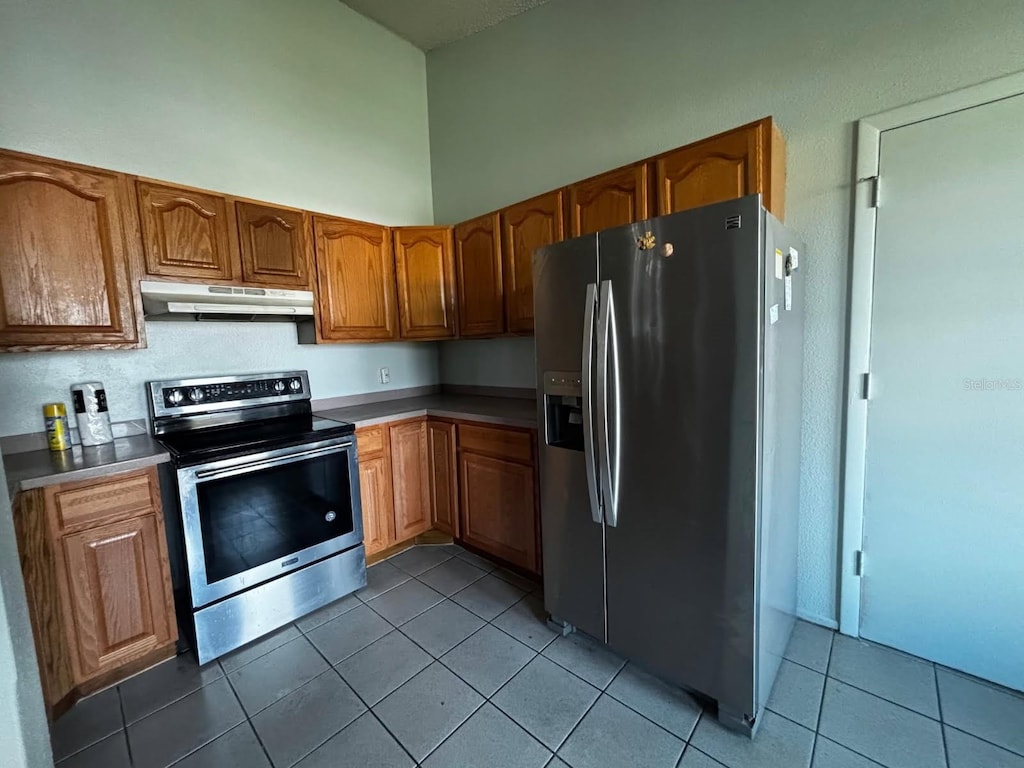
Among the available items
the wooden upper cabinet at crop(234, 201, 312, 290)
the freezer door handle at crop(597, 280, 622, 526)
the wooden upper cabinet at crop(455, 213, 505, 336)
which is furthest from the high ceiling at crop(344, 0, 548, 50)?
the freezer door handle at crop(597, 280, 622, 526)

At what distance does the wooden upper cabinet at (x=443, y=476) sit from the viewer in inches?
106

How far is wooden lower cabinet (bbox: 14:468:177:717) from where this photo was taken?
1530 mm

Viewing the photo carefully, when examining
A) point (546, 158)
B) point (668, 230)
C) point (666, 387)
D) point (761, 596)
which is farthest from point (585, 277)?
point (546, 158)

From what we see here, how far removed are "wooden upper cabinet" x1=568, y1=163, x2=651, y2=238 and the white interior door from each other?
90 centimetres

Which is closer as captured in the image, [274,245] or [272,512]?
[272,512]

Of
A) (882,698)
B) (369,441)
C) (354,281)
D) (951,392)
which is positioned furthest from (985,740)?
(354,281)

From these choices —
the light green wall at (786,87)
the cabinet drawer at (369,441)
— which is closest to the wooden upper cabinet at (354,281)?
the cabinet drawer at (369,441)

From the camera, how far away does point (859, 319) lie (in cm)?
176

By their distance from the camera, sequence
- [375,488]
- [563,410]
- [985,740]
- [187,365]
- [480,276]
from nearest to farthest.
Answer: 1. [985,740]
2. [563,410]
3. [187,365]
4. [375,488]
5. [480,276]

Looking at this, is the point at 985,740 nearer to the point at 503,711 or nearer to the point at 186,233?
the point at 503,711

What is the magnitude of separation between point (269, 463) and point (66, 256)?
3.81ft

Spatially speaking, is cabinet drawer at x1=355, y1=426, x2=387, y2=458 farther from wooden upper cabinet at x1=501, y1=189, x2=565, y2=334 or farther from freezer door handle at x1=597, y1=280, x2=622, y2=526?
freezer door handle at x1=597, y1=280, x2=622, y2=526

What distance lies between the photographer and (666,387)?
4.89 ft

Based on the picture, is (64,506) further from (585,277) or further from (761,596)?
(761,596)
